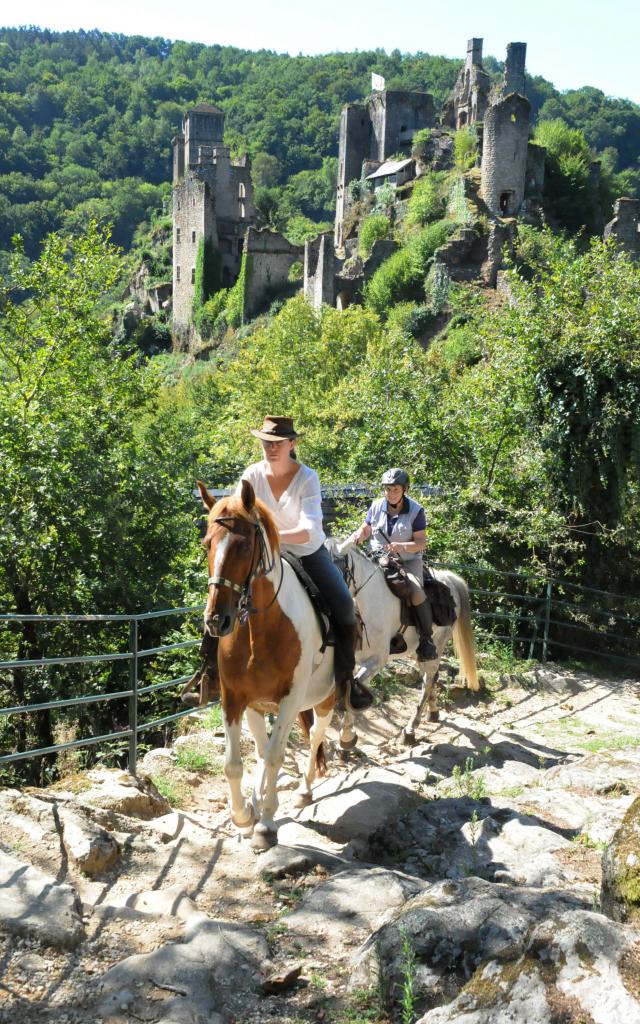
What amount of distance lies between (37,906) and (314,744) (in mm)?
2946

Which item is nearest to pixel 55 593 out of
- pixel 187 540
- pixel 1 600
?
pixel 1 600

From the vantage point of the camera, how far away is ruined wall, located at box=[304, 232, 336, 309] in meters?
53.7

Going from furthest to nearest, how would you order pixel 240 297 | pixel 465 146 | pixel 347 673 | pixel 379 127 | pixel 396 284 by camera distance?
pixel 379 127 < pixel 240 297 < pixel 465 146 < pixel 396 284 < pixel 347 673

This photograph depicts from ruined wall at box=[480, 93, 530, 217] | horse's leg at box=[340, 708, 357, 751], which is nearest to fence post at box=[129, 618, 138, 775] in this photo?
horse's leg at box=[340, 708, 357, 751]

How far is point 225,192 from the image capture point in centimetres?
7625

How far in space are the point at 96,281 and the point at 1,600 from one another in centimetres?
823

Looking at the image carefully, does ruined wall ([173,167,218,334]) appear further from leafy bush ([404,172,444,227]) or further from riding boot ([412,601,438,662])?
riding boot ([412,601,438,662])

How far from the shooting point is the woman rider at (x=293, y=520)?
5652 millimetres

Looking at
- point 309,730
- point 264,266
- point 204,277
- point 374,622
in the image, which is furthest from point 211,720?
point 204,277

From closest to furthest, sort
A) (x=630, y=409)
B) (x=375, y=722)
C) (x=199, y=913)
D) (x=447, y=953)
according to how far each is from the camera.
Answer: (x=447, y=953) → (x=199, y=913) → (x=375, y=722) → (x=630, y=409)

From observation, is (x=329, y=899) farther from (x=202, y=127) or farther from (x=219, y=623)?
(x=202, y=127)

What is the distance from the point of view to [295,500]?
5.75m

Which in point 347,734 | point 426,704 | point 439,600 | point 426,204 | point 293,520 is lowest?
point 426,704

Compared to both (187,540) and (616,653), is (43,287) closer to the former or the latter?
(187,540)
